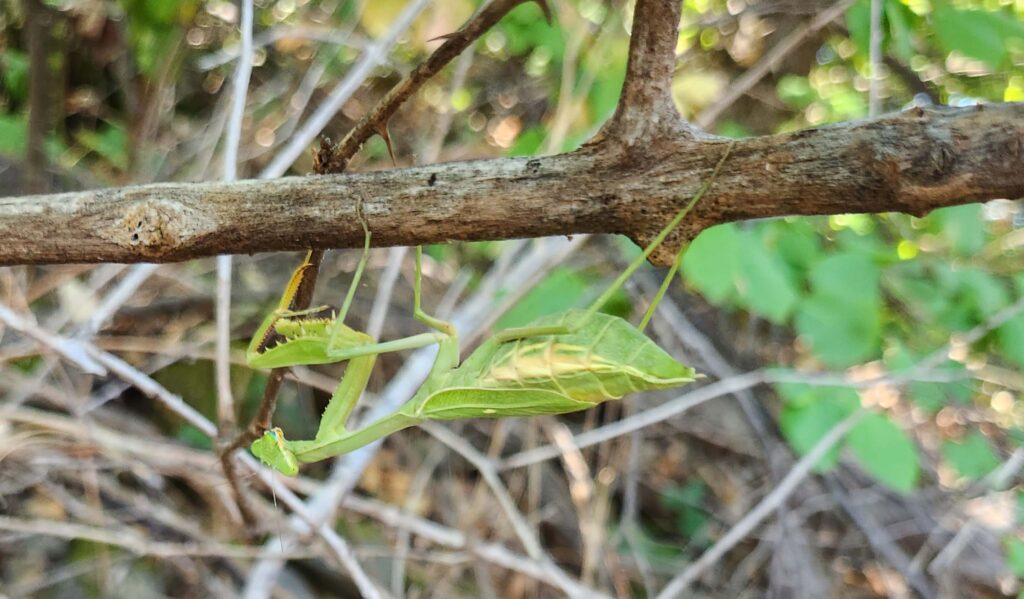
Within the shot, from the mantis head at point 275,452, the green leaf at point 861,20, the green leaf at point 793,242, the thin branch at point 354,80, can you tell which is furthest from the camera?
the green leaf at point 793,242

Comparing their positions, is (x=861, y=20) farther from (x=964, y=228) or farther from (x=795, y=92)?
(x=795, y=92)

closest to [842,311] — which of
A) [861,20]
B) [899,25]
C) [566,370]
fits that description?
[861,20]

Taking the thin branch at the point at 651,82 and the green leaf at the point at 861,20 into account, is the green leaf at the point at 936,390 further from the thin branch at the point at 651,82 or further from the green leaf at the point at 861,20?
the thin branch at the point at 651,82

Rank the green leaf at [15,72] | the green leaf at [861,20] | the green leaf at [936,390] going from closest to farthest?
1. the green leaf at [861,20]
2. the green leaf at [936,390]
3. the green leaf at [15,72]

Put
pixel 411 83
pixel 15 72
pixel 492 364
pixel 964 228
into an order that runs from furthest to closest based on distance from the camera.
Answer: pixel 15 72 → pixel 964 228 → pixel 492 364 → pixel 411 83

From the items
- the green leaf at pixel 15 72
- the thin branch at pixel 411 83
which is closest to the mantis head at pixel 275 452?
the thin branch at pixel 411 83

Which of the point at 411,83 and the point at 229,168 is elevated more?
the point at 229,168
